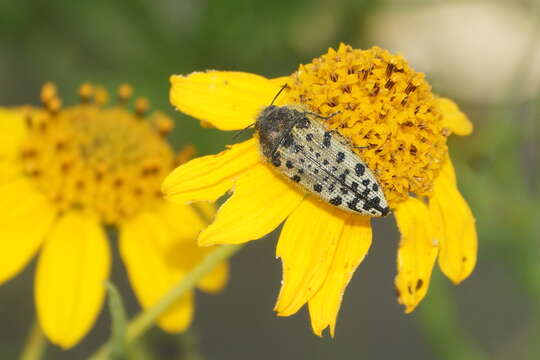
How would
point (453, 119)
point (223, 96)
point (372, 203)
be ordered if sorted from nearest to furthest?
1. point (372, 203)
2. point (223, 96)
3. point (453, 119)

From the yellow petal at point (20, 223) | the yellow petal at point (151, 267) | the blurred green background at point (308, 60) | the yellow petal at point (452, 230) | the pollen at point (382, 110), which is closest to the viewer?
the pollen at point (382, 110)

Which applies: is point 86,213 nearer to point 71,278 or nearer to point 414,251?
point 71,278

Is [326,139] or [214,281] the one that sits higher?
[326,139]

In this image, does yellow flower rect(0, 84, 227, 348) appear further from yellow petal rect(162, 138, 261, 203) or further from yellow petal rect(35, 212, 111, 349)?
yellow petal rect(162, 138, 261, 203)


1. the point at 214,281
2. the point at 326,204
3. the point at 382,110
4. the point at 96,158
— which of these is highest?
the point at 382,110

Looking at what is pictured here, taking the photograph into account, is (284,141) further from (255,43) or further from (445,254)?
(255,43)

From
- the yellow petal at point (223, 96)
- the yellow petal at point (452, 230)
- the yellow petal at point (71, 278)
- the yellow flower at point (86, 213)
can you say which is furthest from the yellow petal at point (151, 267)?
the yellow petal at point (452, 230)

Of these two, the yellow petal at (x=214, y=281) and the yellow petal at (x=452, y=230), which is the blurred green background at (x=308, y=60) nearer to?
the yellow petal at (x=214, y=281)

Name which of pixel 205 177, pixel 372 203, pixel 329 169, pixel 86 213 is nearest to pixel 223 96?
pixel 205 177
